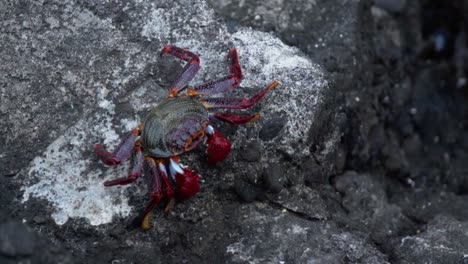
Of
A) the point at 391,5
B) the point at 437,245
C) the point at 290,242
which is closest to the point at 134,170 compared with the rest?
the point at 290,242

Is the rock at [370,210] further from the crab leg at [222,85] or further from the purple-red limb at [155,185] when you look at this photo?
the purple-red limb at [155,185]

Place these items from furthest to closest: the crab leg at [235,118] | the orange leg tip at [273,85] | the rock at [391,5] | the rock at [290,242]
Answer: the rock at [391,5] < the orange leg tip at [273,85] < the crab leg at [235,118] < the rock at [290,242]

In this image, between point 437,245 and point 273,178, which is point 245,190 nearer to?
point 273,178

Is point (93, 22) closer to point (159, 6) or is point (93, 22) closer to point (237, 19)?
point (159, 6)

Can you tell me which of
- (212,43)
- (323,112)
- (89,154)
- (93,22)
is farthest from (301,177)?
(93,22)

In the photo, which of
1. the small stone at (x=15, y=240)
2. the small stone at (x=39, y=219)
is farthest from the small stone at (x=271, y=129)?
the small stone at (x=15, y=240)

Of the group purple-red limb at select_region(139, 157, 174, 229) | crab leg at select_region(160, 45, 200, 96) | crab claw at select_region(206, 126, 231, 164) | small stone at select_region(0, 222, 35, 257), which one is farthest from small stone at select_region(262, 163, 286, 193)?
small stone at select_region(0, 222, 35, 257)
